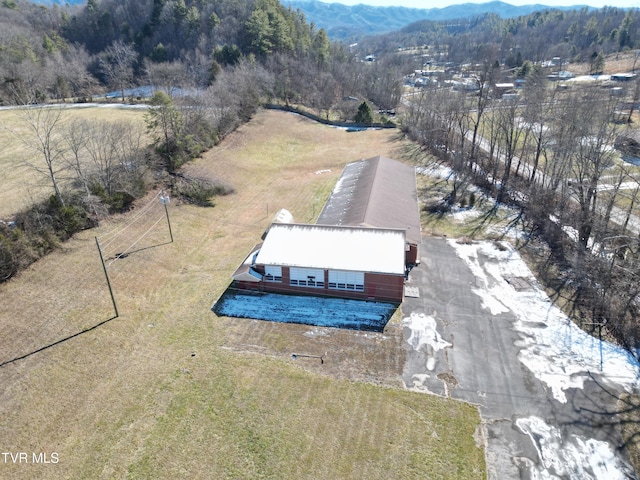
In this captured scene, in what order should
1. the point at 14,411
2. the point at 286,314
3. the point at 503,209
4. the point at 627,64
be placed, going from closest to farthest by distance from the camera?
the point at 14,411
the point at 286,314
the point at 503,209
the point at 627,64

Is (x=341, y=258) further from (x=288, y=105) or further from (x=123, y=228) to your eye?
(x=288, y=105)


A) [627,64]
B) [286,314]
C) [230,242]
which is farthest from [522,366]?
[627,64]

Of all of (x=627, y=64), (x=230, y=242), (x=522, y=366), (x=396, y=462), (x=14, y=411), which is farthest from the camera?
(x=627, y=64)

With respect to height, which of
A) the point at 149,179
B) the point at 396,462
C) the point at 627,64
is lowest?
the point at 396,462

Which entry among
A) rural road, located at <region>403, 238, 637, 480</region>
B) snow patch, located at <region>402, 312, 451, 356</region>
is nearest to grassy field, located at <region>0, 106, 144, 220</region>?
snow patch, located at <region>402, 312, 451, 356</region>

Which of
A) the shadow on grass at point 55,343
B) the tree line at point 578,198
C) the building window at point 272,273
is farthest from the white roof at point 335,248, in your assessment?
the tree line at point 578,198

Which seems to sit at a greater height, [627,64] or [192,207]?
[627,64]

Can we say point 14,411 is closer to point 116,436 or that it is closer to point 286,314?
point 116,436
